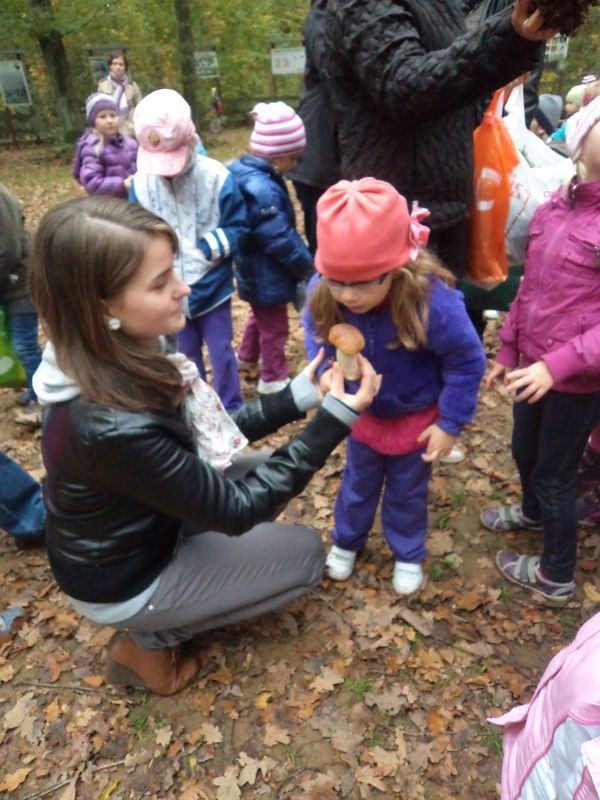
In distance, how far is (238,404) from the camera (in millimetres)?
4176

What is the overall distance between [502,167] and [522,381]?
42.7 inches

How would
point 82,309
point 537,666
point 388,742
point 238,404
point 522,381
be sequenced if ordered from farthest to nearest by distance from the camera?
point 238,404 < point 537,666 < point 388,742 < point 522,381 < point 82,309

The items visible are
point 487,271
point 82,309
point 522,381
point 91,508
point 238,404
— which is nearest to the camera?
point 82,309

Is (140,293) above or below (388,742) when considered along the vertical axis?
above

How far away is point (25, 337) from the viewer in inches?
165

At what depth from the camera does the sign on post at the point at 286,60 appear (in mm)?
17469

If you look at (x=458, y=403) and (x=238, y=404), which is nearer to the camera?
(x=458, y=403)

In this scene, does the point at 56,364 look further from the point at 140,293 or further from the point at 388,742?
the point at 388,742

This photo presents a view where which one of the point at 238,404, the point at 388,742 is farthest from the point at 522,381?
the point at 238,404

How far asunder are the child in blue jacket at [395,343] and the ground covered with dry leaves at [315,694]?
324 mm

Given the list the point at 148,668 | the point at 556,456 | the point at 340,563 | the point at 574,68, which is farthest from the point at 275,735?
the point at 574,68

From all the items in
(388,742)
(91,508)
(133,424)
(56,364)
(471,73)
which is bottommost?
(388,742)

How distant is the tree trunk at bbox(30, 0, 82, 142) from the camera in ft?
47.6

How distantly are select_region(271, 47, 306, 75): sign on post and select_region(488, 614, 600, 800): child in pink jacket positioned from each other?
19.1 meters
